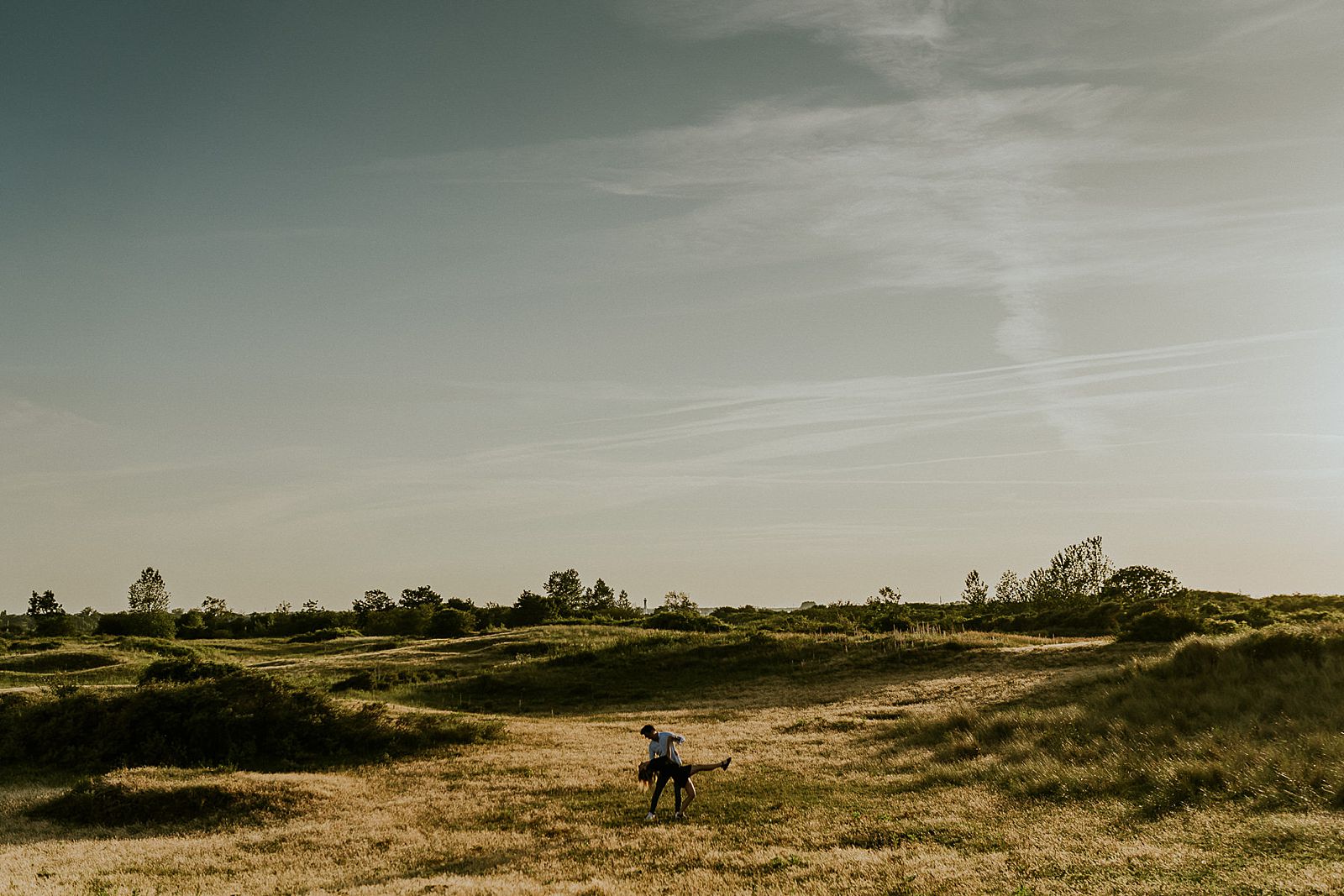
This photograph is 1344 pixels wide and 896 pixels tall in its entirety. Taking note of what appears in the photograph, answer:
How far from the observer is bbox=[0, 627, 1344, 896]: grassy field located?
1567cm

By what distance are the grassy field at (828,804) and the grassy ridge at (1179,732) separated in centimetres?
10

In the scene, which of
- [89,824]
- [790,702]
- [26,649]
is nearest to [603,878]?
[89,824]

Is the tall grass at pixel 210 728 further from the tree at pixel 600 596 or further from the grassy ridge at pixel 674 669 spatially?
the tree at pixel 600 596

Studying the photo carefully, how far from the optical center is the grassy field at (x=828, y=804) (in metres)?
15.7

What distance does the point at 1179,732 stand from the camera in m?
25.3

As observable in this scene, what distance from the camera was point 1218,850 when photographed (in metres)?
15.1

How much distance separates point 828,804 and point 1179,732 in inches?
459

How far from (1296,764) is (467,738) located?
A: 28.6 m

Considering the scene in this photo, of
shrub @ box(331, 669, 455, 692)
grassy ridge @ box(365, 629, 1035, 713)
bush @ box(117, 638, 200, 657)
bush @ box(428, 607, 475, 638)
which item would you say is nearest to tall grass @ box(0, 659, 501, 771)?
grassy ridge @ box(365, 629, 1035, 713)

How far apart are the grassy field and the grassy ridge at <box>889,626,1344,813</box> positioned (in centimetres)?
10

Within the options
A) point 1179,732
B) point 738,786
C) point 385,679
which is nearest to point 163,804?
point 738,786

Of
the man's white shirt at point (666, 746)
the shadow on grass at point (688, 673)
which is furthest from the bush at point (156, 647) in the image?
the man's white shirt at point (666, 746)

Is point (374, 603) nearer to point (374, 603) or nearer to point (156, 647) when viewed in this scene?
point (374, 603)

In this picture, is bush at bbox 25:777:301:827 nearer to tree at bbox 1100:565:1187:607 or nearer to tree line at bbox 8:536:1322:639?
tree line at bbox 8:536:1322:639
